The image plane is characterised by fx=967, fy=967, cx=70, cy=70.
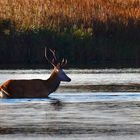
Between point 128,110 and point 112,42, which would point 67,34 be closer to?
point 112,42

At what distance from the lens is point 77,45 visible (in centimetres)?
3169

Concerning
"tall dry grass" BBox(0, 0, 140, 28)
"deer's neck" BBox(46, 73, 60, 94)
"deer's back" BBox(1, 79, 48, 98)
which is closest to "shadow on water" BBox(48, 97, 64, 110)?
"deer's back" BBox(1, 79, 48, 98)

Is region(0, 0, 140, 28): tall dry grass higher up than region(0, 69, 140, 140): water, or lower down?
higher up

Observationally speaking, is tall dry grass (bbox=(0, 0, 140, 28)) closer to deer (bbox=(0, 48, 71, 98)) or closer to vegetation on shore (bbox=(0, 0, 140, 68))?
vegetation on shore (bbox=(0, 0, 140, 68))

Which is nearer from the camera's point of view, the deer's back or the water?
the water

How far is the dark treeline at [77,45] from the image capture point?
30.4m

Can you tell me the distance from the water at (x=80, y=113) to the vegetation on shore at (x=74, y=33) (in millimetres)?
5959

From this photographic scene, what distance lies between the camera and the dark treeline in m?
30.4

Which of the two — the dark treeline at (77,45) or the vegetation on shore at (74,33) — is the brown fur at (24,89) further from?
the vegetation on shore at (74,33)

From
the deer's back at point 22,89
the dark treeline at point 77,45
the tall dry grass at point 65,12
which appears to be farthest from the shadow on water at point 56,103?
the tall dry grass at point 65,12

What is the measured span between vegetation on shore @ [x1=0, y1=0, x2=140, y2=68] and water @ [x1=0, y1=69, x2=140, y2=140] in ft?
19.6

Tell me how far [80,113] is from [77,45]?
49.9ft

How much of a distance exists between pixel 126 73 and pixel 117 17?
696 cm

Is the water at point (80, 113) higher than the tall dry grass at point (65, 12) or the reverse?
the reverse
